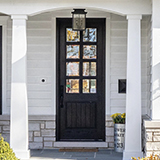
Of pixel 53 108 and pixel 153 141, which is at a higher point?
pixel 53 108

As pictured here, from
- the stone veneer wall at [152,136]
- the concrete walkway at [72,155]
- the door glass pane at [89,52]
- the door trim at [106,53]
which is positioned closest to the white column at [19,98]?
the concrete walkway at [72,155]

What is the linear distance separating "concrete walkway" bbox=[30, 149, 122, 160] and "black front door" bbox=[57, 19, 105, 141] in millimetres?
503

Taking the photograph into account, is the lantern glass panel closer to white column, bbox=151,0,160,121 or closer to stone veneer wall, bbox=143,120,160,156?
white column, bbox=151,0,160,121

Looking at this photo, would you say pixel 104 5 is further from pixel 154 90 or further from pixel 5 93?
pixel 5 93

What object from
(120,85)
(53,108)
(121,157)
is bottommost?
(121,157)

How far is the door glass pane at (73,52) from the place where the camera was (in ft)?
22.8

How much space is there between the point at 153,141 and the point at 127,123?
0.51m

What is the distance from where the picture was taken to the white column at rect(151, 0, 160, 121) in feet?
18.3

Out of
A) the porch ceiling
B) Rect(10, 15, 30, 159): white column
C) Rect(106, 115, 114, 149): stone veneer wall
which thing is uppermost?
the porch ceiling

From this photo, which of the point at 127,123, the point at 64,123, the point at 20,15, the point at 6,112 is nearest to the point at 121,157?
the point at 127,123

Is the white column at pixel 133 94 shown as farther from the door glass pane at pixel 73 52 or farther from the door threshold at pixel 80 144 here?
the door glass pane at pixel 73 52

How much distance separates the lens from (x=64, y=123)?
6980mm

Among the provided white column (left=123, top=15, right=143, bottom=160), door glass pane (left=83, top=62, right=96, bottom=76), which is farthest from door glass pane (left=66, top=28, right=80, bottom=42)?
white column (left=123, top=15, right=143, bottom=160)

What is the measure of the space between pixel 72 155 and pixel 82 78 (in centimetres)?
153
